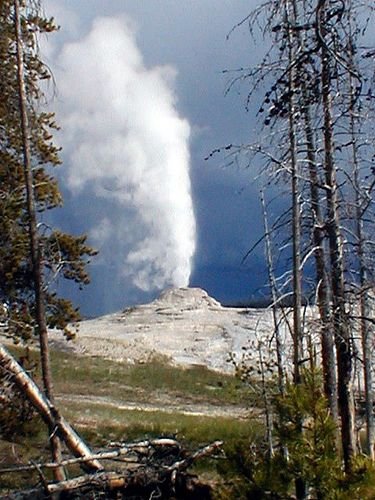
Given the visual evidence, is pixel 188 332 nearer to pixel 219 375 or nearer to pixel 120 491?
pixel 219 375

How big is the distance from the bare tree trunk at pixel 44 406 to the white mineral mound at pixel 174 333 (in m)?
27.6

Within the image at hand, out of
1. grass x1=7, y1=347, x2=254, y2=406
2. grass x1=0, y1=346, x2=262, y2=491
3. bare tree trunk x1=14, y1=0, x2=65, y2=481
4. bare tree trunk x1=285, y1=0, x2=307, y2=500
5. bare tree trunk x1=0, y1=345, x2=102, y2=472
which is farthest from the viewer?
grass x1=7, y1=347, x2=254, y2=406

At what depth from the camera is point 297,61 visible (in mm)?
5539

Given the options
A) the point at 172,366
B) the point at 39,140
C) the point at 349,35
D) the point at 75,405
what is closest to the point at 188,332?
the point at 172,366

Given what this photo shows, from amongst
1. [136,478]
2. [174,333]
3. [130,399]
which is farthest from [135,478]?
[174,333]

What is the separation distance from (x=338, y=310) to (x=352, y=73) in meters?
4.71

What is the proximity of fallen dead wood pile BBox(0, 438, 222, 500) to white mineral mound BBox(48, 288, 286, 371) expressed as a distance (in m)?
29.8

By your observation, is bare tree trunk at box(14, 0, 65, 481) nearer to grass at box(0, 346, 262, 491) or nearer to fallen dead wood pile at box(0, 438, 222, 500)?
grass at box(0, 346, 262, 491)

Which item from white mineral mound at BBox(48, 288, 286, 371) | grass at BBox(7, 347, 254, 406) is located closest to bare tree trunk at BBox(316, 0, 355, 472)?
grass at BBox(7, 347, 254, 406)

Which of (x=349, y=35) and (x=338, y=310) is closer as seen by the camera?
(x=349, y=35)

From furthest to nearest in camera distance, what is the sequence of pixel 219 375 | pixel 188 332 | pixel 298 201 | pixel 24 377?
1. pixel 188 332
2. pixel 219 375
3. pixel 24 377
4. pixel 298 201

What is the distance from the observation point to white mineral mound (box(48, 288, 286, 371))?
156 feet

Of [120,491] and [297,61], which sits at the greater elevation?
[297,61]

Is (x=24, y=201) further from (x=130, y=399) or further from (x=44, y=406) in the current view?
(x=130, y=399)
